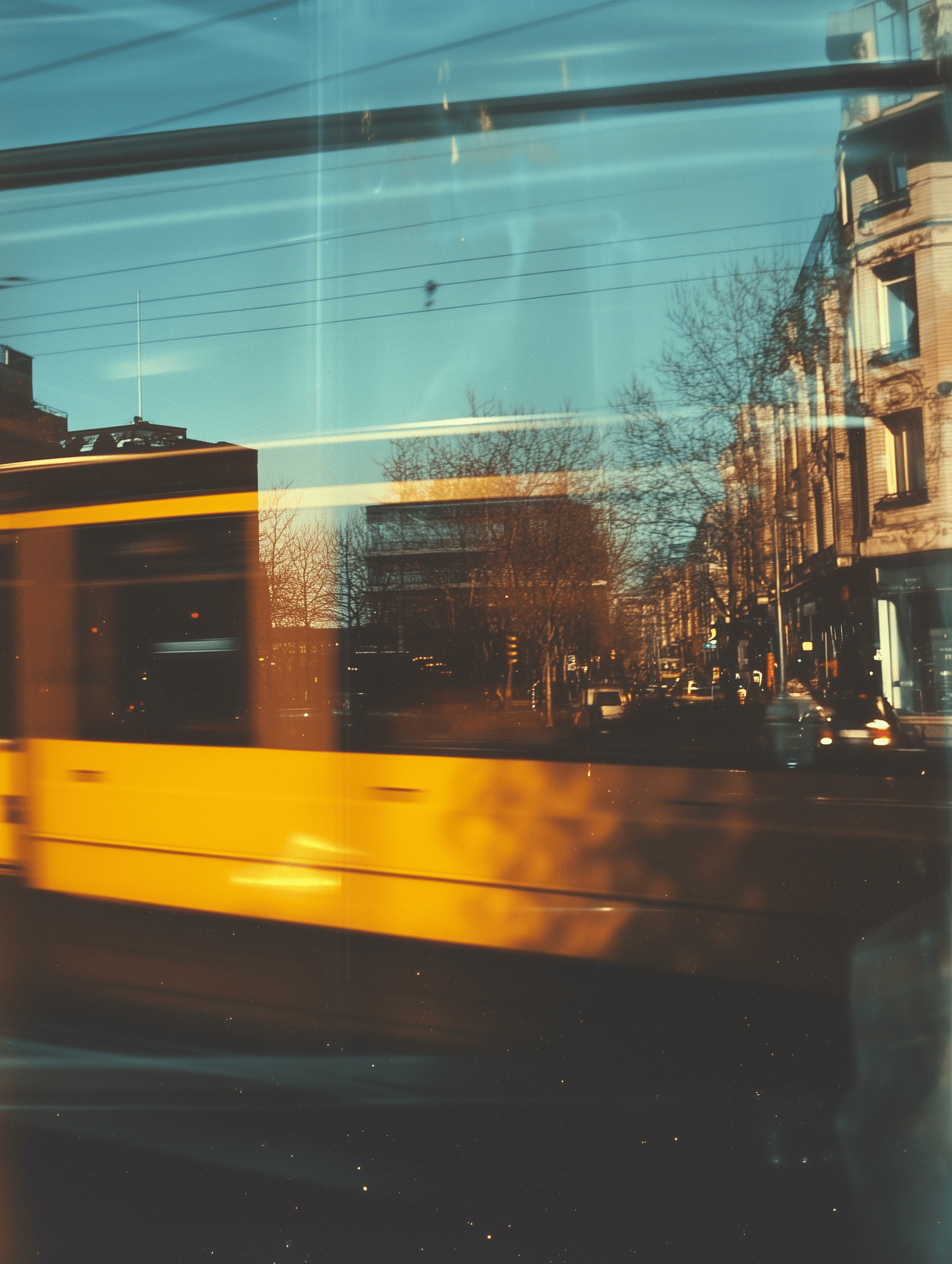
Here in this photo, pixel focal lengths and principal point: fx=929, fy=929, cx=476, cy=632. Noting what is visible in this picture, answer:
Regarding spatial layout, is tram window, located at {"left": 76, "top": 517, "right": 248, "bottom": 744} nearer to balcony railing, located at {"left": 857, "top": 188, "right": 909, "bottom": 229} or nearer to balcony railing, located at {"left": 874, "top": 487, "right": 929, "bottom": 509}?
balcony railing, located at {"left": 874, "top": 487, "right": 929, "bottom": 509}

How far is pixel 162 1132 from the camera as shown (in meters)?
3.13

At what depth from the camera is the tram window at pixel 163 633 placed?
3510mm

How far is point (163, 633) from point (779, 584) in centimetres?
237

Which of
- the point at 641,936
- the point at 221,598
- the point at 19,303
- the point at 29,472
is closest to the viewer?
the point at 641,936

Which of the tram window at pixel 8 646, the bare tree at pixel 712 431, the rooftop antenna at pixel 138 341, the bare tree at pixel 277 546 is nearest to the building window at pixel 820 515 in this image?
the bare tree at pixel 712 431

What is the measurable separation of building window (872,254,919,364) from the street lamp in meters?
0.54

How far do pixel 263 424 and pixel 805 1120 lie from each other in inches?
115

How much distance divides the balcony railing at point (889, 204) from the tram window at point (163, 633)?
233 centimetres

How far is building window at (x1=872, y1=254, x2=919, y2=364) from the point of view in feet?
9.00

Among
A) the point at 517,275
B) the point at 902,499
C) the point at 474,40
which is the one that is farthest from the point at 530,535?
the point at 474,40

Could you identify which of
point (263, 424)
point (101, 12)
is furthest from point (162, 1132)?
point (101, 12)

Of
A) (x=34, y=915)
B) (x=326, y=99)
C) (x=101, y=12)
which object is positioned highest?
(x=101, y=12)

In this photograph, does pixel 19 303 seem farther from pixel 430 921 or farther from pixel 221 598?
pixel 430 921

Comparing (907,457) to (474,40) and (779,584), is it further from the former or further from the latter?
(474,40)
